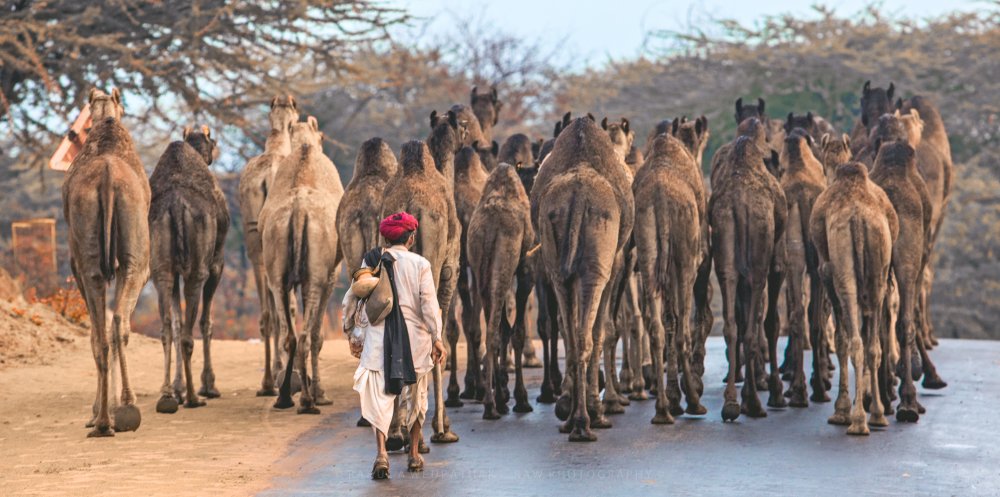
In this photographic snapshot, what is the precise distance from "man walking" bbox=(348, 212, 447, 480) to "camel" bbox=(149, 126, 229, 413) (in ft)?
13.2

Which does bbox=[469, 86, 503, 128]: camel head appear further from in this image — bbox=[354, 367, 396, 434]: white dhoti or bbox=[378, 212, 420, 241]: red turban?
bbox=[354, 367, 396, 434]: white dhoti

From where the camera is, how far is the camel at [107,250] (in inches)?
485

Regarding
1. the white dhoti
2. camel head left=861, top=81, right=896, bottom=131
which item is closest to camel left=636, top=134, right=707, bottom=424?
the white dhoti

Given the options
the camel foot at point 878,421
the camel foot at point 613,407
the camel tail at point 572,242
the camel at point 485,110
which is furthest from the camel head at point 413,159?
the camel at point 485,110

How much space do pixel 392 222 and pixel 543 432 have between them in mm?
2824

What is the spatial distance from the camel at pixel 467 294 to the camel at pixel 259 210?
211cm

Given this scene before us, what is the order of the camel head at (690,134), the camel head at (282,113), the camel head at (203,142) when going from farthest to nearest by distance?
the camel head at (282,113) < the camel head at (203,142) < the camel head at (690,134)

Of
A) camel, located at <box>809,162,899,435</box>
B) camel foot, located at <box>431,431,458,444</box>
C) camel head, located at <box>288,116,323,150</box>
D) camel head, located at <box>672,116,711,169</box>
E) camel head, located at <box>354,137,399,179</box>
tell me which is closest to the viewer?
camel foot, located at <box>431,431,458,444</box>

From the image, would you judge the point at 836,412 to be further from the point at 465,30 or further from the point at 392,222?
the point at 465,30

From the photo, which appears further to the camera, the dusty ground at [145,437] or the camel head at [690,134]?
the camel head at [690,134]

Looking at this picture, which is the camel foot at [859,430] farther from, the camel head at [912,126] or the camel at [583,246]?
the camel head at [912,126]

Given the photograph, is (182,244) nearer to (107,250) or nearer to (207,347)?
(207,347)

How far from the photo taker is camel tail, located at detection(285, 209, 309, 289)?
14008 millimetres

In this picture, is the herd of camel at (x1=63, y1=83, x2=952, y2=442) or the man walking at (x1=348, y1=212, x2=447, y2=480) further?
the herd of camel at (x1=63, y1=83, x2=952, y2=442)
